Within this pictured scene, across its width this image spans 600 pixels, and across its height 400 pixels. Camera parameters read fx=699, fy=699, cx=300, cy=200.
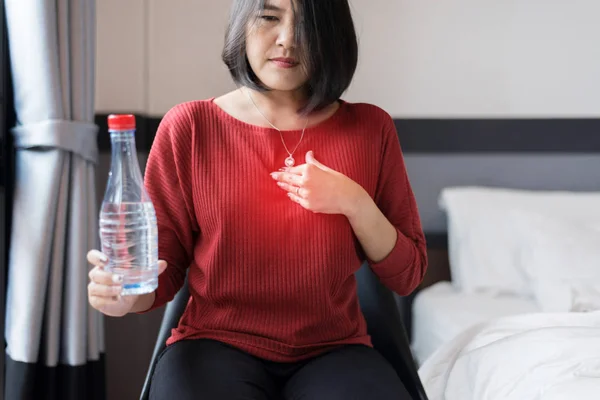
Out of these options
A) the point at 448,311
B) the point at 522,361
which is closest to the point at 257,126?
the point at 522,361

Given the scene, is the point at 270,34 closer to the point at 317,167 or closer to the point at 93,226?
the point at 317,167

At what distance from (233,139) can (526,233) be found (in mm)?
1250

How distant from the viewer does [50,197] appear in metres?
1.68

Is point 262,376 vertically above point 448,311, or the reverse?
point 262,376

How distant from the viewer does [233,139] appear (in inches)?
54.7

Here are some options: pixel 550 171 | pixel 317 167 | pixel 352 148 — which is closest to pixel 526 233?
pixel 550 171

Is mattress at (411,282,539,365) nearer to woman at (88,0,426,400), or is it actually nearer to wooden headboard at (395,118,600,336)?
wooden headboard at (395,118,600,336)

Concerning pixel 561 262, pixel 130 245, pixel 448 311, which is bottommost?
pixel 448 311

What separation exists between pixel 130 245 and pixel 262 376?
1.11 ft

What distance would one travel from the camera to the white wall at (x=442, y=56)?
7.90ft

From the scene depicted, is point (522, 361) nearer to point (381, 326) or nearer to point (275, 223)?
point (381, 326)

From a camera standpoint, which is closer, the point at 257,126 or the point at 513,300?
the point at 257,126

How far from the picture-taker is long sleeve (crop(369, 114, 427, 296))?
1423 mm

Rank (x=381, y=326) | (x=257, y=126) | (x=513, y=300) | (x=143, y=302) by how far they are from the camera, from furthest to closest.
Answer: (x=513, y=300), (x=381, y=326), (x=257, y=126), (x=143, y=302)
